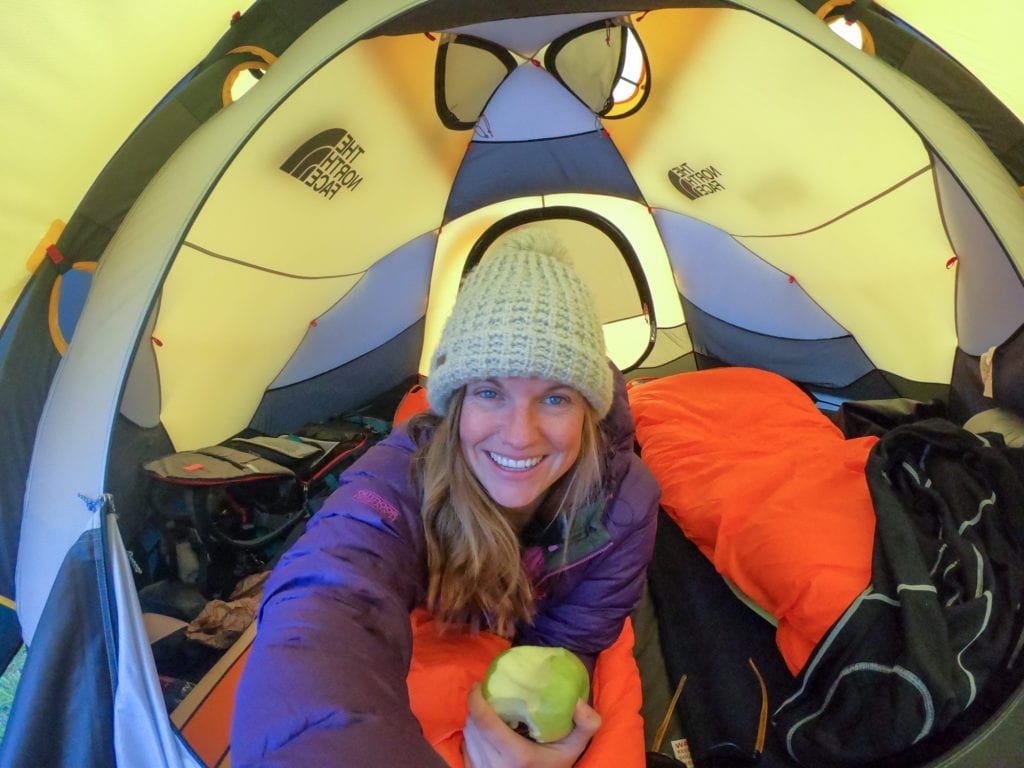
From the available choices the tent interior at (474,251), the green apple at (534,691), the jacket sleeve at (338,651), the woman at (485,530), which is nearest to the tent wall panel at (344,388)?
the tent interior at (474,251)

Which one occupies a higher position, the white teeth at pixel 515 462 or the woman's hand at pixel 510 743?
the white teeth at pixel 515 462

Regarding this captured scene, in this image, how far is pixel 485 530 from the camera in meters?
Answer: 1.05

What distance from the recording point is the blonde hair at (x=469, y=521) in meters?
1.03

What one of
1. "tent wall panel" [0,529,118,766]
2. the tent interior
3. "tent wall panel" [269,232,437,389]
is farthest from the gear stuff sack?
"tent wall panel" [0,529,118,766]

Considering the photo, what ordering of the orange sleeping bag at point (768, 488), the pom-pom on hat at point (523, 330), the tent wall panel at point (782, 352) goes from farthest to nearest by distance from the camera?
1. the tent wall panel at point (782, 352)
2. the orange sleeping bag at point (768, 488)
3. the pom-pom on hat at point (523, 330)

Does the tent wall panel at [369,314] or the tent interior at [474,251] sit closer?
the tent interior at [474,251]

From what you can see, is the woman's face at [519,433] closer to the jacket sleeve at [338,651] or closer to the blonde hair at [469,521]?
the blonde hair at [469,521]

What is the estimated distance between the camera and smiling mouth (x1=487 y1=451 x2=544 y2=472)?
102 centimetres

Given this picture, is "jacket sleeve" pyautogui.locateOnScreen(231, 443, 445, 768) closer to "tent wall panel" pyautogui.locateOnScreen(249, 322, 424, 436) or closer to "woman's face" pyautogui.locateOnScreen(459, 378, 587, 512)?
"woman's face" pyautogui.locateOnScreen(459, 378, 587, 512)

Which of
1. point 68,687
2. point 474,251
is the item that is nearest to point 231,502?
point 68,687

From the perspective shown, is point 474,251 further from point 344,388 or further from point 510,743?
point 510,743

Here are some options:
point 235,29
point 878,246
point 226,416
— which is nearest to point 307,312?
point 226,416

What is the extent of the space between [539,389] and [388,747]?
19.4 inches

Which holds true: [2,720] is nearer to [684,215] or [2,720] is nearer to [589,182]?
[589,182]
